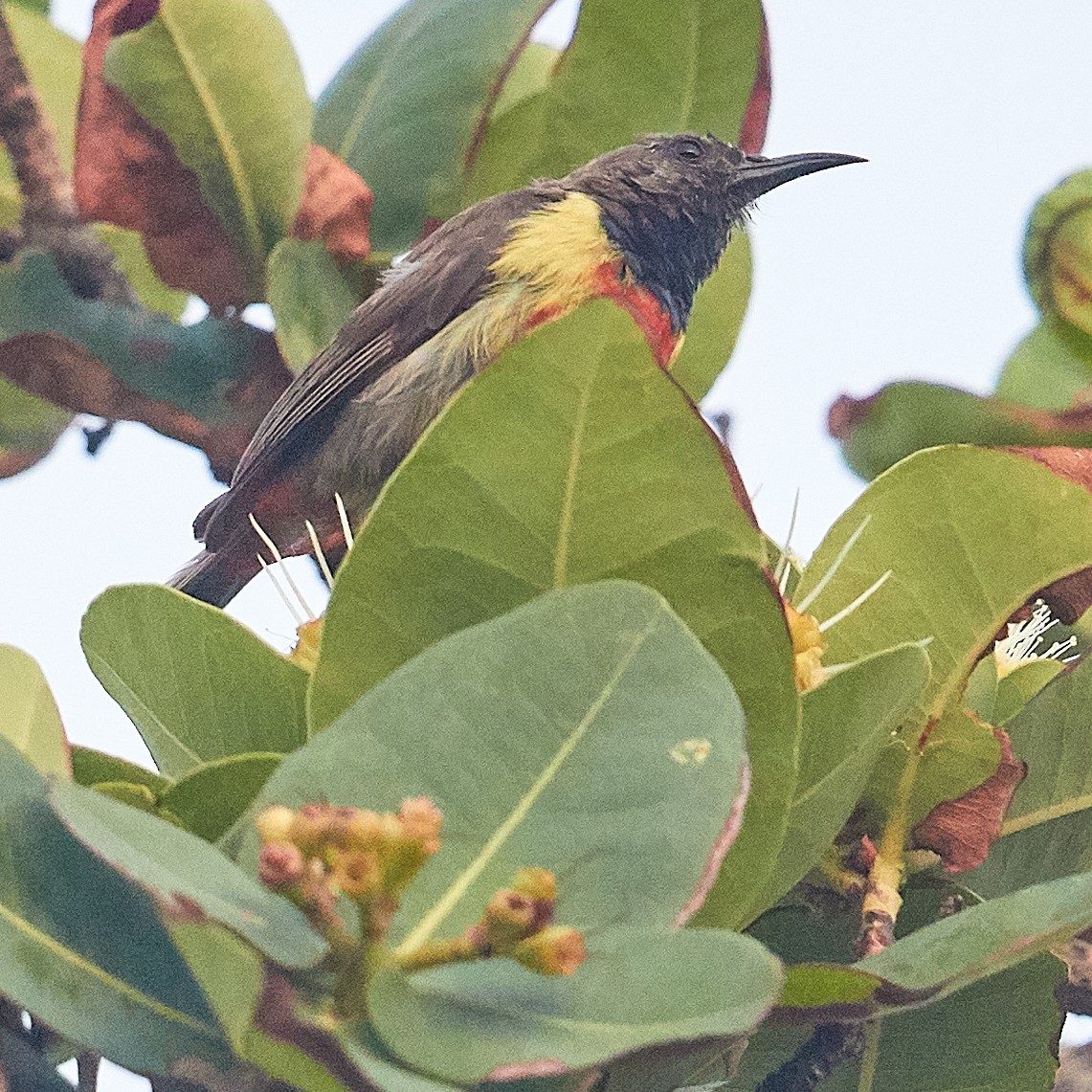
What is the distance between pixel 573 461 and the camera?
2.84 feet

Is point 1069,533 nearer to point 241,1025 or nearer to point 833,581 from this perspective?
point 833,581

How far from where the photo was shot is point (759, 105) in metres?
1.92

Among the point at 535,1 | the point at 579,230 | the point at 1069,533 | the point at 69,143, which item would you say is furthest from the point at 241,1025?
the point at 579,230

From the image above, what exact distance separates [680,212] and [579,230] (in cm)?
28

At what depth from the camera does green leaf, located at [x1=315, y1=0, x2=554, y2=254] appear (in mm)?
1871

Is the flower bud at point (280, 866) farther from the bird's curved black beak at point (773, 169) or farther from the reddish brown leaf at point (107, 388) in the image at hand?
the bird's curved black beak at point (773, 169)

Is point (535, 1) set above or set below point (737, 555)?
above

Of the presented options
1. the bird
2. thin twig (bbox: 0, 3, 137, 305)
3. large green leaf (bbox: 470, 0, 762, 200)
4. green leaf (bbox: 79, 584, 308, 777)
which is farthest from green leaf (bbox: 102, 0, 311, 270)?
green leaf (bbox: 79, 584, 308, 777)

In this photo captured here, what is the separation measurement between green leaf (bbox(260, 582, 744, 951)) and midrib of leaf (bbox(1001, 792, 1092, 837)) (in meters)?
0.42

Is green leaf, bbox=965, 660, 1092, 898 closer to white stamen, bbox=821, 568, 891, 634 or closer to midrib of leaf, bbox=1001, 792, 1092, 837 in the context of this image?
midrib of leaf, bbox=1001, 792, 1092, 837

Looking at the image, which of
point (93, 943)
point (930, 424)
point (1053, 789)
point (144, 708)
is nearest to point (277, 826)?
point (93, 943)

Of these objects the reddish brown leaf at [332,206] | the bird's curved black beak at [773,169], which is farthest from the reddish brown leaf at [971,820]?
the bird's curved black beak at [773,169]

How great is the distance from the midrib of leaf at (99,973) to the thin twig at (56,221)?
1.17 m

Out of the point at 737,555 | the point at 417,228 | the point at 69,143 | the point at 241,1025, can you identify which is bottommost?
the point at 241,1025
